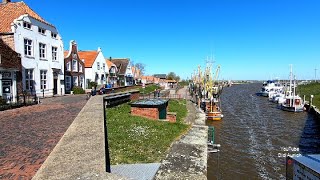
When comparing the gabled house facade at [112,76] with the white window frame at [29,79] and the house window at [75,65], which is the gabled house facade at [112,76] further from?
the white window frame at [29,79]

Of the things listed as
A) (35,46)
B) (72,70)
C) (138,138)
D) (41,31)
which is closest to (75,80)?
(72,70)

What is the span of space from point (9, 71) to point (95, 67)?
2405 centimetres

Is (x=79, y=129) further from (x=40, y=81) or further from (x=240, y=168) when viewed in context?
(x=40, y=81)

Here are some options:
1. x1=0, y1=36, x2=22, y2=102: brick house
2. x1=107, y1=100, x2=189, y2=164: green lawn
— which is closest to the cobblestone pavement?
x1=107, y1=100, x2=189, y2=164: green lawn

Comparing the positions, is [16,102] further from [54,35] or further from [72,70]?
[72,70]

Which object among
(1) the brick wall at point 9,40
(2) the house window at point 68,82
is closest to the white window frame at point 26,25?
(1) the brick wall at point 9,40

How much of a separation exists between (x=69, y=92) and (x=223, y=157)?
2608 centimetres

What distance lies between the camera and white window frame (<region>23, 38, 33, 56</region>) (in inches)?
1107

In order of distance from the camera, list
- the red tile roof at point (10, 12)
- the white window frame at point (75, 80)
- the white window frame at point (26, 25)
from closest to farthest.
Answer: the red tile roof at point (10, 12), the white window frame at point (26, 25), the white window frame at point (75, 80)

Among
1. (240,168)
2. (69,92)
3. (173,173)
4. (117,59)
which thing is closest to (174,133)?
(240,168)

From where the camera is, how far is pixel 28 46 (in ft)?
94.1

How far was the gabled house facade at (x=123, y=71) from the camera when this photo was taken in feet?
206

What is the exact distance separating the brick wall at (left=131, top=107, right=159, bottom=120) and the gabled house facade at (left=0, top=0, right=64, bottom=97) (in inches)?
569

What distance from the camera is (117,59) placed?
6881cm
